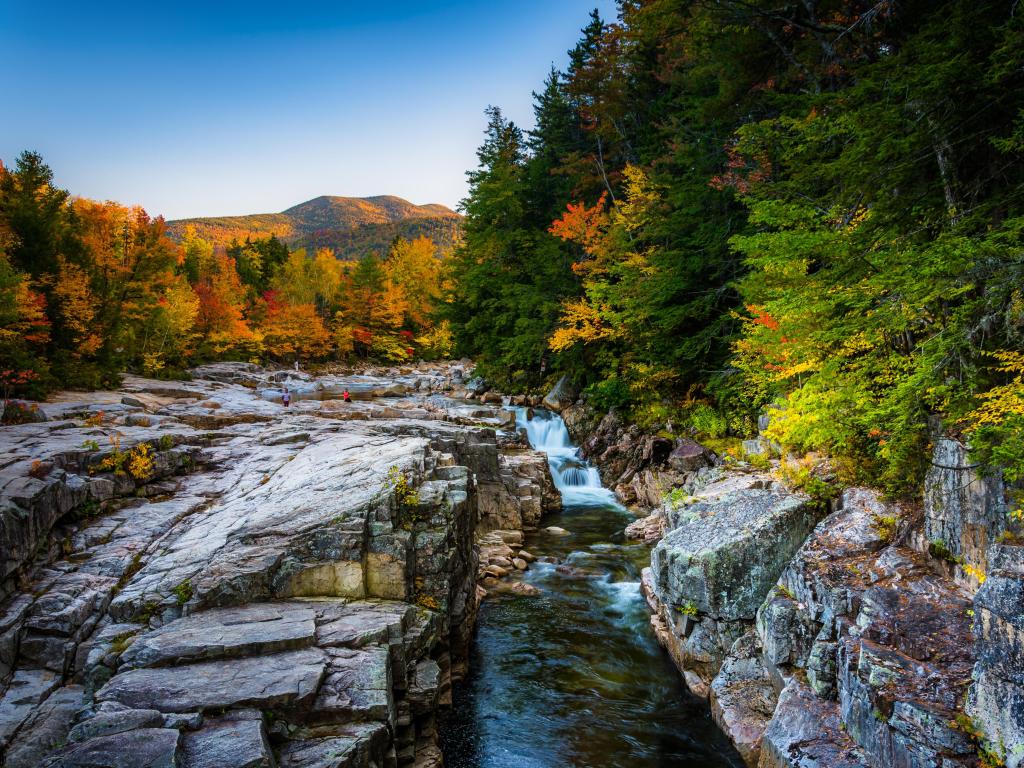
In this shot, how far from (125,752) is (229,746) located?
2.66ft

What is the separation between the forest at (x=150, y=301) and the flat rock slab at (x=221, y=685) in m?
18.4

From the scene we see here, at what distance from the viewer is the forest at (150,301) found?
21.2 m

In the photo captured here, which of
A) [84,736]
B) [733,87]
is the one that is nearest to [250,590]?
[84,736]

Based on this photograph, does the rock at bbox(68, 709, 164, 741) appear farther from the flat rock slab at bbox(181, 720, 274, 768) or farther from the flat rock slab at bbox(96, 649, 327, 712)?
the flat rock slab at bbox(181, 720, 274, 768)

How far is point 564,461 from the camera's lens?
824 inches

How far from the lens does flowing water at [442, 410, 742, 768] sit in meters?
7.33

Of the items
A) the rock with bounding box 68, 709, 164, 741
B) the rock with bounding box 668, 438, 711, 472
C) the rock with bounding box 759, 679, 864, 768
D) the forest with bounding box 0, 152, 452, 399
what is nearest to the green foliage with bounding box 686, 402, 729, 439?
the rock with bounding box 668, 438, 711, 472

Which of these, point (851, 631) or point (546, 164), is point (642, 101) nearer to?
point (546, 164)

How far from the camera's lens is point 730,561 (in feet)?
26.9

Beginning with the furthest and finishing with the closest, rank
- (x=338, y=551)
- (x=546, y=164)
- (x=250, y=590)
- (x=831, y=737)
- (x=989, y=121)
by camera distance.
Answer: (x=546, y=164) < (x=338, y=551) < (x=250, y=590) < (x=989, y=121) < (x=831, y=737)

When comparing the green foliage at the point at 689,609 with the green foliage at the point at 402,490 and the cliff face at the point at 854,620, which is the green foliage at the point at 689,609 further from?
the green foliage at the point at 402,490

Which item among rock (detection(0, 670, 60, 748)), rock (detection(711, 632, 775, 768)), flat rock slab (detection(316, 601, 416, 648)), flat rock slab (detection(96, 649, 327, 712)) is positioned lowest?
rock (detection(711, 632, 775, 768))

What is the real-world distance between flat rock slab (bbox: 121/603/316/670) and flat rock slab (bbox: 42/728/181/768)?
4.29ft

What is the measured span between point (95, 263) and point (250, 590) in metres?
24.2
